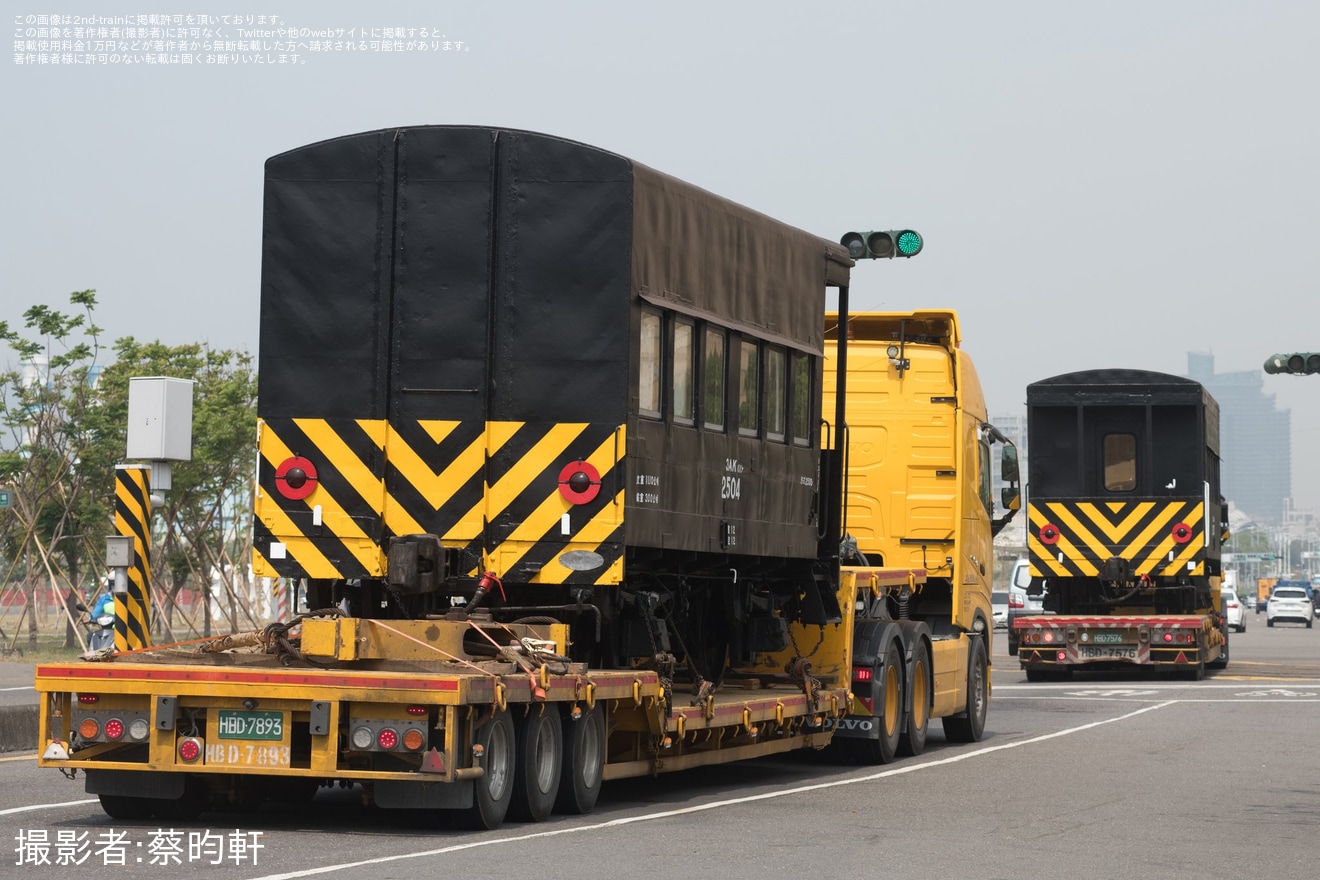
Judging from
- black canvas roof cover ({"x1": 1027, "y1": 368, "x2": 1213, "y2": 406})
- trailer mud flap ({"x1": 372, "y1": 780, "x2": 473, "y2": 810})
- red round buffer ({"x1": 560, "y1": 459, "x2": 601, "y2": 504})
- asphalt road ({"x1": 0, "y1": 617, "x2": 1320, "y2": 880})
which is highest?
black canvas roof cover ({"x1": 1027, "y1": 368, "x2": 1213, "y2": 406})

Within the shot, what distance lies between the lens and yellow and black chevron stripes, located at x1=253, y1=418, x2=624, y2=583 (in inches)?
488

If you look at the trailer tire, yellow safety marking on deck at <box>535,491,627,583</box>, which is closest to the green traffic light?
yellow safety marking on deck at <box>535,491,627,583</box>

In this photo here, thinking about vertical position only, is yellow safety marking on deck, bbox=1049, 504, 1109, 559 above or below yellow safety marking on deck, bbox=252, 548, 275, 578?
above

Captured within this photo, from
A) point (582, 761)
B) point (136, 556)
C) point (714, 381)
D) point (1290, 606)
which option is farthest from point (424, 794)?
point (1290, 606)

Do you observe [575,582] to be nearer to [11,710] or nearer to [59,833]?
[59,833]

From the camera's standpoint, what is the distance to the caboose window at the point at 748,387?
14.5 metres

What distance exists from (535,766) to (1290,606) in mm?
75685

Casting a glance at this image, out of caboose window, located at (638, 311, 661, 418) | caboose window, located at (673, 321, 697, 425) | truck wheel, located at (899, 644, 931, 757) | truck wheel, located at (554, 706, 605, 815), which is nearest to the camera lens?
truck wheel, located at (554, 706, 605, 815)

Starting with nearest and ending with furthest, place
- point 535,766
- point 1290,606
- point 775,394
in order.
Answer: point 535,766
point 775,394
point 1290,606

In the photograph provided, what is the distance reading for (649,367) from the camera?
12.9 metres

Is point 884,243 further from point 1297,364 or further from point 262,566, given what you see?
point 1297,364

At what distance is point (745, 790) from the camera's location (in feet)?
48.2

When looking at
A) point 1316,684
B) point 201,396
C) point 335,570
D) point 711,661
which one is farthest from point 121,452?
point 335,570

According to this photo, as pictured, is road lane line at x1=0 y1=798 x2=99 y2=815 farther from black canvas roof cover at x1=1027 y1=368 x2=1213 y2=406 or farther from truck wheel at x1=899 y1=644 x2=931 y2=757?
black canvas roof cover at x1=1027 y1=368 x2=1213 y2=406
